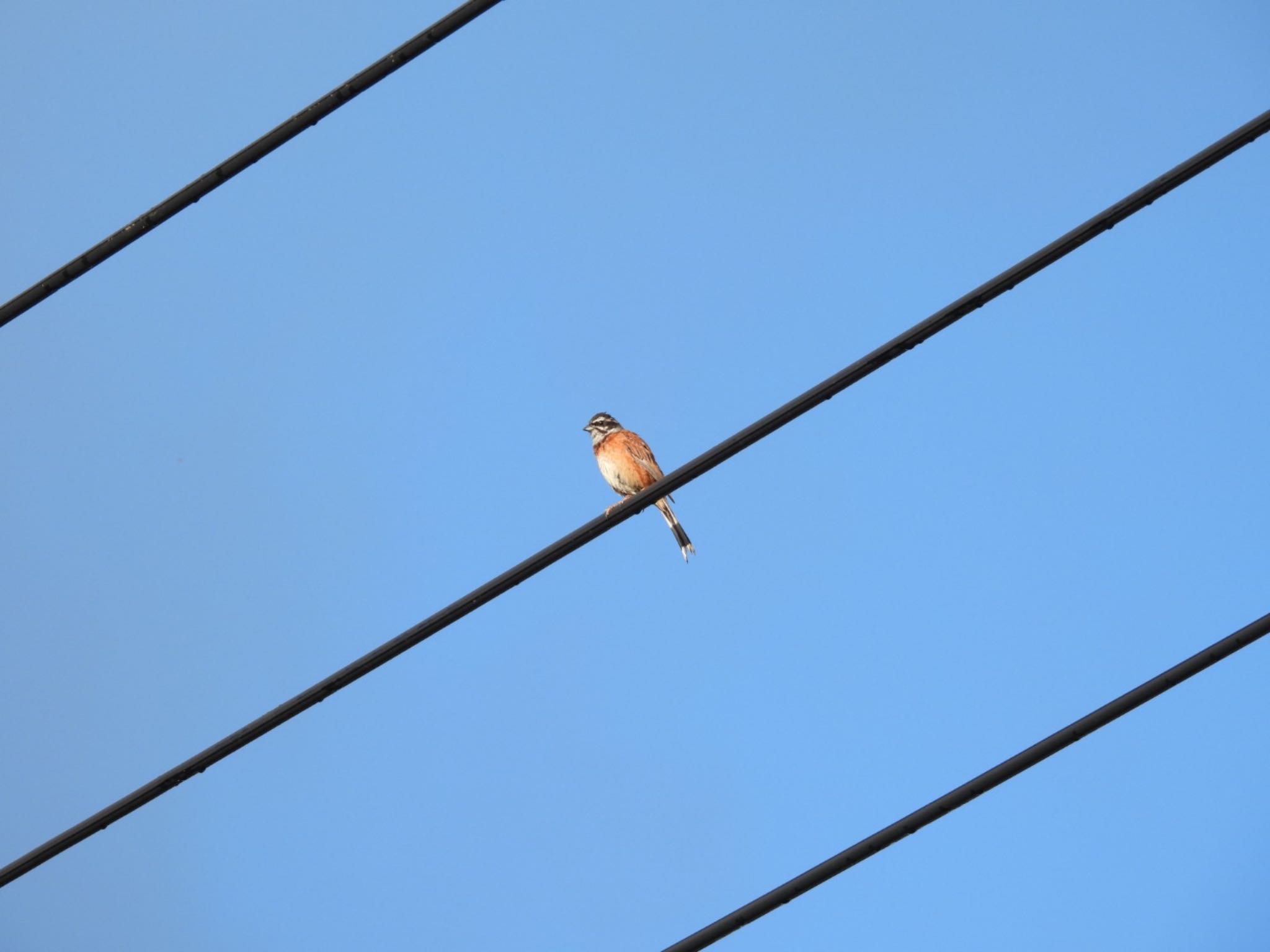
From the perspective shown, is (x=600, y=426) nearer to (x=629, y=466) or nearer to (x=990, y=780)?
(x=629, y=466)

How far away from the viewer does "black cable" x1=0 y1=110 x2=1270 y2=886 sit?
499cm

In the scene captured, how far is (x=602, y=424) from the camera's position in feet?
43.1

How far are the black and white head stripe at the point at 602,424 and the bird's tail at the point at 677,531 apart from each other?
3.71 ft

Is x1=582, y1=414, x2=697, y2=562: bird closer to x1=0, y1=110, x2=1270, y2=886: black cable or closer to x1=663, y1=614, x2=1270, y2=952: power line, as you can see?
x1=0, y1=110, x2=1270, y2=886: black cable

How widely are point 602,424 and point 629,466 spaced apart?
913mm

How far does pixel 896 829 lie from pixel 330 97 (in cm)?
324

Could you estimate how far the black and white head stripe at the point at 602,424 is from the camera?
1307cm

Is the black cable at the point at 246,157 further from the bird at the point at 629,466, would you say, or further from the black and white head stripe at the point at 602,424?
the black and white head stripe at the point at 602,424

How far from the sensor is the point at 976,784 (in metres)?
4.83

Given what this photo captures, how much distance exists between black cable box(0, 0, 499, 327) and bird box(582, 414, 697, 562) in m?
6.72

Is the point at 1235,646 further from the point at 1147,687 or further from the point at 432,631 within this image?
the point at 432,631

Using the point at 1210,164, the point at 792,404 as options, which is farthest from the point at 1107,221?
the point at 792,404

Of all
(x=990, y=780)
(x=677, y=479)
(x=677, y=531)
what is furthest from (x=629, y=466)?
(x=990, y=780)

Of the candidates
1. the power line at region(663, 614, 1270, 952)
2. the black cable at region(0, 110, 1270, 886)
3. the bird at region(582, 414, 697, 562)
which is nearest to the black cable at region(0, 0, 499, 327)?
the black cable at region(0, 110, 1270, 886)
